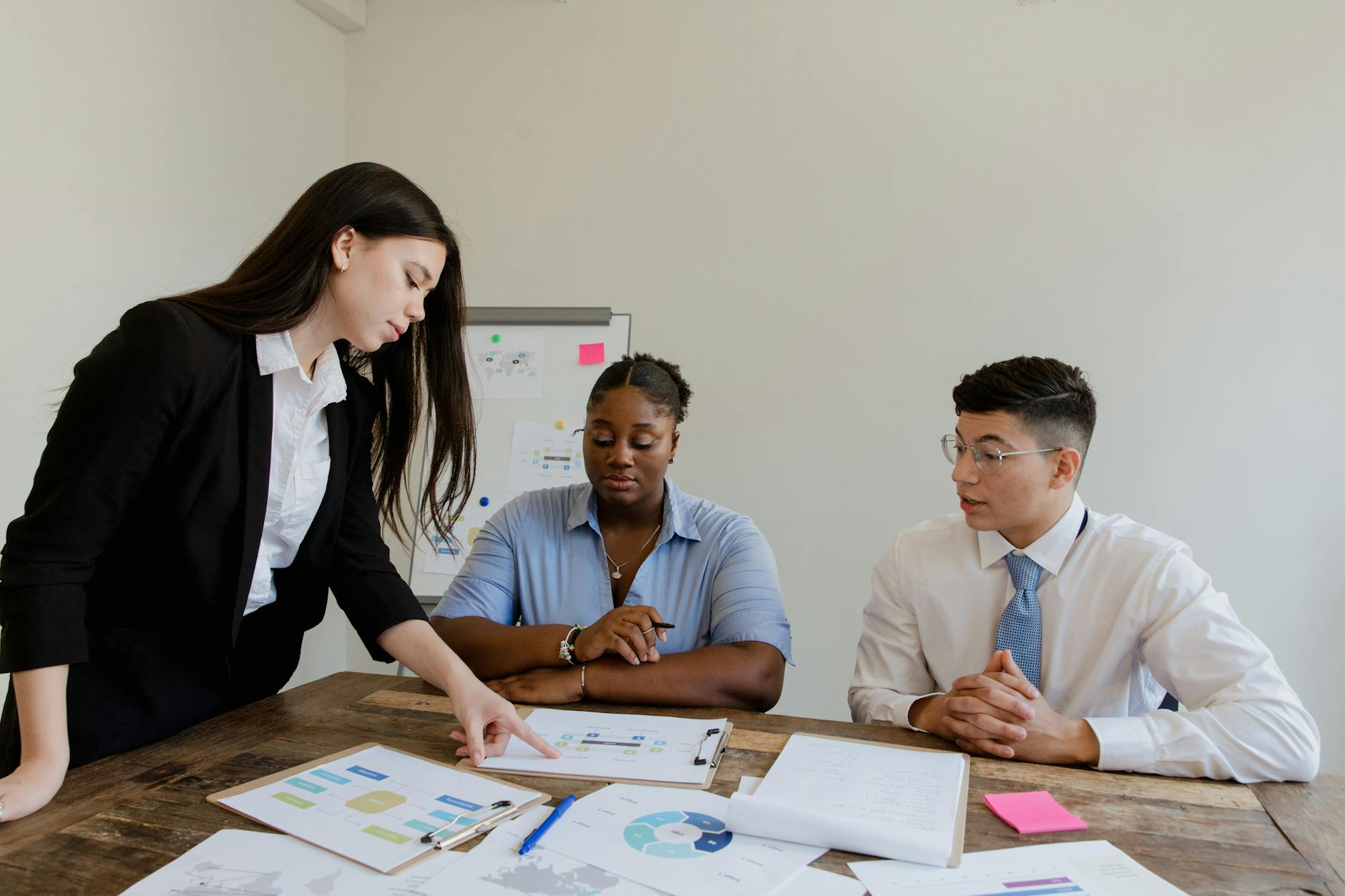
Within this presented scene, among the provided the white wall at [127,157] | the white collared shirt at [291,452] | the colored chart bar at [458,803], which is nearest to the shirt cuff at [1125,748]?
the colored chart bar at [458,803]

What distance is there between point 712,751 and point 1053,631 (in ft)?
2.45

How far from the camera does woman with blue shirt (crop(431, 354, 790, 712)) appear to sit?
Answer: 179 centimetres

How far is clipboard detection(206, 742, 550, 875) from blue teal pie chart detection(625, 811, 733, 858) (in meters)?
0.14

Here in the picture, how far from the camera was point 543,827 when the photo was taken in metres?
0.99

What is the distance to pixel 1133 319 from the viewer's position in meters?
2.83

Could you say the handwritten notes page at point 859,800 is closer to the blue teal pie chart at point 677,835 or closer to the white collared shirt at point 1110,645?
the blue teal pie chart at point 677,835

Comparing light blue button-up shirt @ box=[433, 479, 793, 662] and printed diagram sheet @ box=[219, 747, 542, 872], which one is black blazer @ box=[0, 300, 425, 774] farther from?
light blue button-up shirt @ box=[433, 479, 793, 662]

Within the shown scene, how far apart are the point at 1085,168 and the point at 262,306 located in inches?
101

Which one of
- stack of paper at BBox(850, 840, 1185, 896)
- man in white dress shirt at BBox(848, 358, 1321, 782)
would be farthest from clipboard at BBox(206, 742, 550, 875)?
man in white dress shirt at BBox(848, 358, 1321, 782)

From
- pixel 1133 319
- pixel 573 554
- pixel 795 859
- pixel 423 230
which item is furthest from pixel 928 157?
pixel 795 859

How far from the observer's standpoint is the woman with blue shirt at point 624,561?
1.79m

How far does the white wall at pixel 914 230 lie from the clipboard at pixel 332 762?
79.6 inches

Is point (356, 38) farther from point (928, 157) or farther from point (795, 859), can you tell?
point (795, 859)

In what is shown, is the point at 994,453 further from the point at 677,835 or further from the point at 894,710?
the point at 677,835
